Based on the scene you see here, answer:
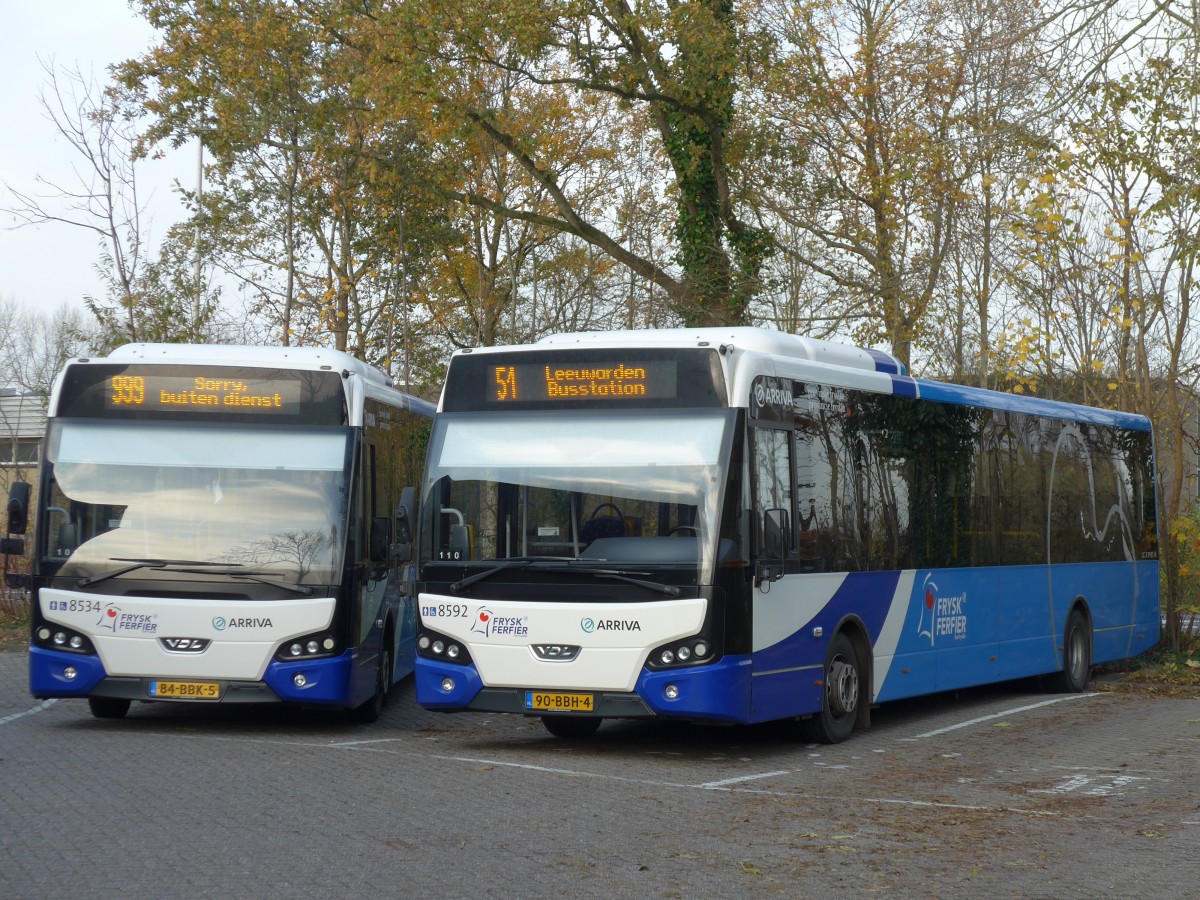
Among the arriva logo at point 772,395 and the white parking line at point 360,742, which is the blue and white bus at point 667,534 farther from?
the white parking line at point 360,742

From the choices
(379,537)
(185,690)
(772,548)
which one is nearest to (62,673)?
(185,690)

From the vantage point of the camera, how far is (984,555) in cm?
1583

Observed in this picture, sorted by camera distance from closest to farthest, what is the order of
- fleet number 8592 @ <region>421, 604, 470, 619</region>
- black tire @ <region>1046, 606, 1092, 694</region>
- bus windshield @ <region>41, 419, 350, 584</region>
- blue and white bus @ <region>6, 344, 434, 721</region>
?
fleet number 8592 @ <region>421, 604, 470, 619</region>, blue and white bus @ <region>6, 344, 434, 721</region>, bus windshield @ <region>41, 419, 350, 584</region>, black tire @ <region>1046, 606, 1092, 694</region>

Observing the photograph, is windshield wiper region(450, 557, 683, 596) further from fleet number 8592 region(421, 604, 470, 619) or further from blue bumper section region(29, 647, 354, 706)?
blue bumper section region(29, 647, 354, 706)

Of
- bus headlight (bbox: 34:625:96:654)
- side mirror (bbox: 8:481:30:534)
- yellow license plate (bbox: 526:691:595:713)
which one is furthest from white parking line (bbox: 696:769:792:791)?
side mirror (bbox: 8:481:30:534)

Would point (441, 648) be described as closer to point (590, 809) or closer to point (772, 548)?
point (772, 548)

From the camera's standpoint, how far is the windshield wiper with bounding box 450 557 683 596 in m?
11.3

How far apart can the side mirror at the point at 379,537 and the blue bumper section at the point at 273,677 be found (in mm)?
1014

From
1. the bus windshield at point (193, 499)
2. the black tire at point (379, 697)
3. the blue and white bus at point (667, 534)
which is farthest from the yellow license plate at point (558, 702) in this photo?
the black tire at point (379, 697)

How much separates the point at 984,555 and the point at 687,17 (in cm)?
1186

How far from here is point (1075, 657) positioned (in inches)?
714

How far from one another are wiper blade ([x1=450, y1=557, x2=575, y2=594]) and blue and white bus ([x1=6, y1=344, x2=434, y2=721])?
41.1 inches

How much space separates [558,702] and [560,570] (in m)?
0.95

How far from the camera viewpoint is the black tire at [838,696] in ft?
41.8
